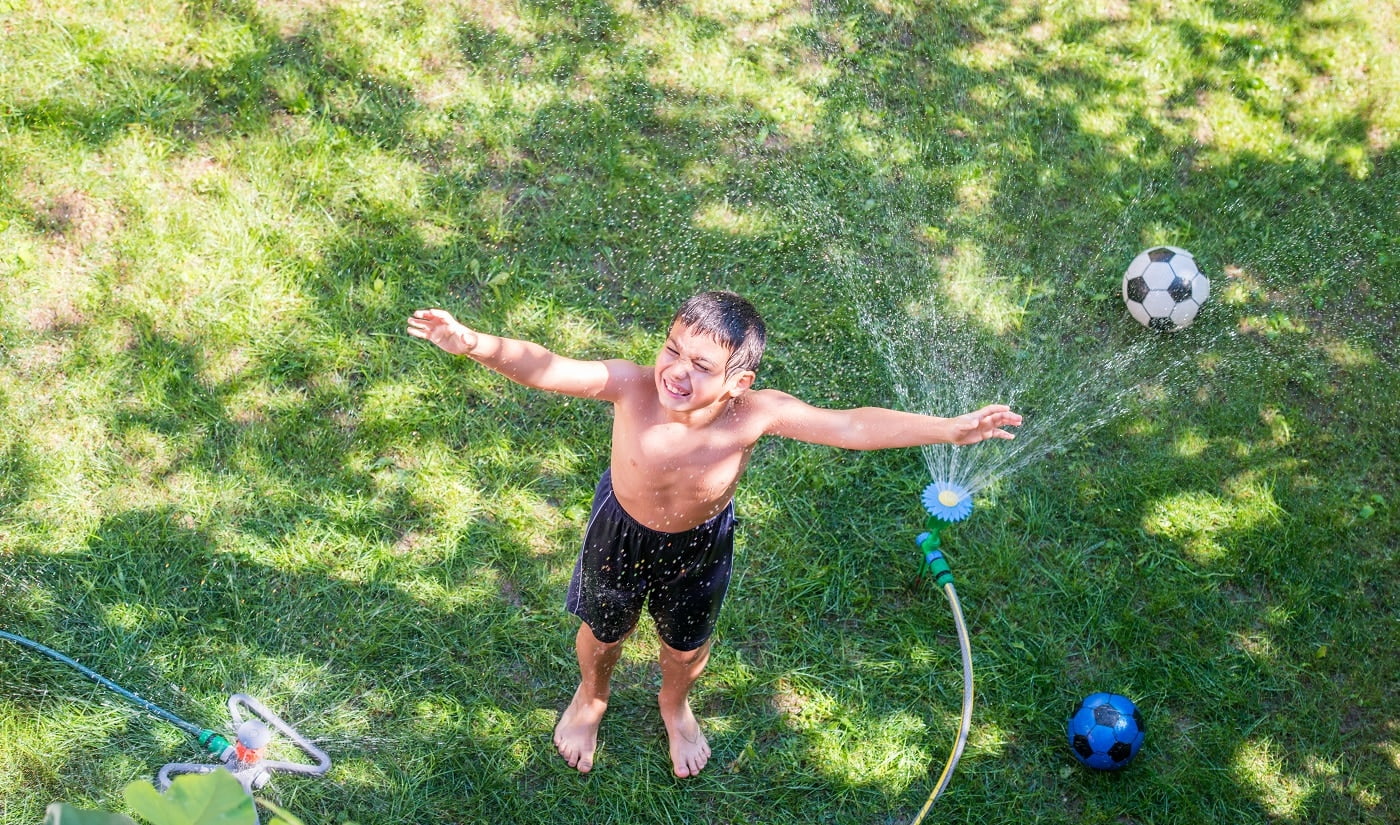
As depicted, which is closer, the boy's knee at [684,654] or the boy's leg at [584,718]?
the boy's knee at [684,654]

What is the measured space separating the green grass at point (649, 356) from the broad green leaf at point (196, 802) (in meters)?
2.87

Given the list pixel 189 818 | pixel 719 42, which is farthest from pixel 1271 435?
pixel 189 818

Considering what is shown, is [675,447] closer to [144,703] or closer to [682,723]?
[682,723]

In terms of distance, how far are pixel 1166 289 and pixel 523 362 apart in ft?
9.91

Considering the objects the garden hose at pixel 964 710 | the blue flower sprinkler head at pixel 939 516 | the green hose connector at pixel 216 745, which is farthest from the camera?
the blue flower sprinkler head at pixel 939 516

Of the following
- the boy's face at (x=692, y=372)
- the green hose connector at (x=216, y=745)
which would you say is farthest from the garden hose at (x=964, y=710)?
the green hose connector at (x=216, y=745)

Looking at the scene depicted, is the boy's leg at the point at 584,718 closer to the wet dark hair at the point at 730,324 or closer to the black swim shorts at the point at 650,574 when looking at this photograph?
the black swim shorts at the point at 650,574

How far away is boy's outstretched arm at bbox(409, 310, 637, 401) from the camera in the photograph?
275cm

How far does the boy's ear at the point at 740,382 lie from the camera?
9.50ft

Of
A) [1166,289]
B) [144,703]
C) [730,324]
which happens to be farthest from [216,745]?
[1166,289]

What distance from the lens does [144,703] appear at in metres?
3.62

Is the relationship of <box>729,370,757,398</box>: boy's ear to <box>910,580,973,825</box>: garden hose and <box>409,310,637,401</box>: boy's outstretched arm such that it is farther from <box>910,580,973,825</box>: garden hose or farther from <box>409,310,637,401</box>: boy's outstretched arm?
<box>910,580,973,825</box>: garden hose

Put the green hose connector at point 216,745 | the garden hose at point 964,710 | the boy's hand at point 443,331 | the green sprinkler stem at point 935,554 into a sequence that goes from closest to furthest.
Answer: the boy's hand at point 443,331 → the green hose connector at point 216,745 → the garden hose at point 964,710 → the green sprinkler stem at point 935,554

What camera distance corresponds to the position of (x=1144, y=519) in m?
4.34
